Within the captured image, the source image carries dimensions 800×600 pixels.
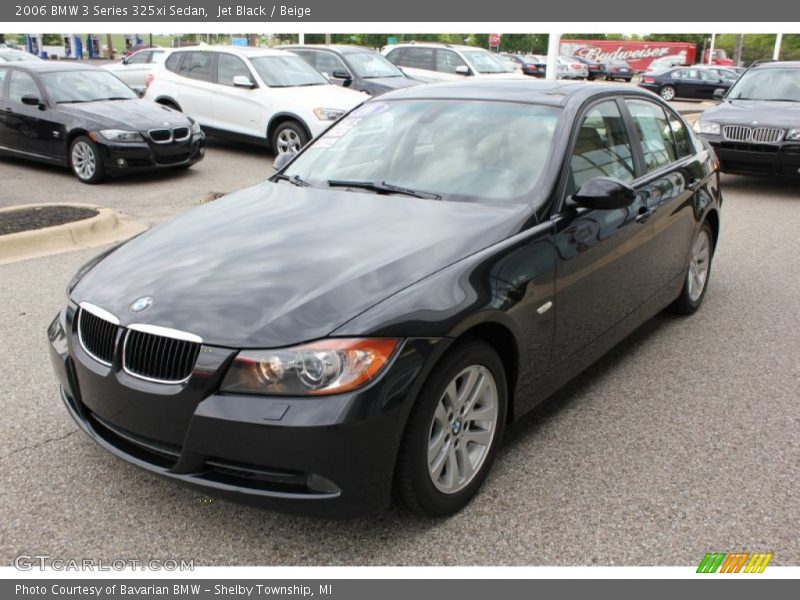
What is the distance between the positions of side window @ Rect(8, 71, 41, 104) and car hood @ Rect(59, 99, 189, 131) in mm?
740

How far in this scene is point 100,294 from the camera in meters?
3.18

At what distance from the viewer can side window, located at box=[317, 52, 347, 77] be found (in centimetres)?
1465

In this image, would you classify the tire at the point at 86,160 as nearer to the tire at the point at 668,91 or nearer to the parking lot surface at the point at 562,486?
the parking lot surface at the point at 562,486

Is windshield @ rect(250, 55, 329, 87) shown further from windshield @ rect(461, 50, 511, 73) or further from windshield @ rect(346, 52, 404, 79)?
windshield @ rect(461, 50, 511, 73)

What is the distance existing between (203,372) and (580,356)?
6.71ft

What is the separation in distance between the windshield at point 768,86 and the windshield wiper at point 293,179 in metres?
→ 9.46

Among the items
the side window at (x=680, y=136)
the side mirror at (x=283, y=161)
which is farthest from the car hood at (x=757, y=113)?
the side mirror at (x=283, y=161)

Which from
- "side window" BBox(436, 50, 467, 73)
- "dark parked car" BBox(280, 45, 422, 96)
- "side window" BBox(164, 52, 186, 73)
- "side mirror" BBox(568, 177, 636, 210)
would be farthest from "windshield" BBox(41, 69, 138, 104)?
"side mirror" BBox(568, 177, 636, 210)

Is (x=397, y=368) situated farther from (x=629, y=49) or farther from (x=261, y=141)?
(x=629, y=49)

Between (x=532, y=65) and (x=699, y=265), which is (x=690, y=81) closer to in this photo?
(x=532, y=65)

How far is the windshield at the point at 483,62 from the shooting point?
1689 centimetres

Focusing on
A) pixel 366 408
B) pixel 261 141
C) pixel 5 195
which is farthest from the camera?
pixel 261 141

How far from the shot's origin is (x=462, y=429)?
3.12m

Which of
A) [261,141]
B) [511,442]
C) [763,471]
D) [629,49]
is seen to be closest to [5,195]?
[261,141]
